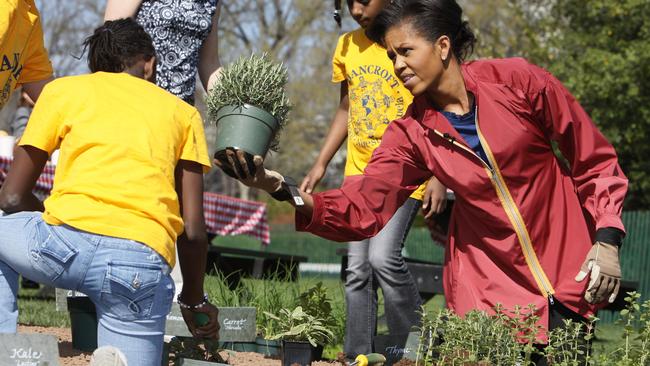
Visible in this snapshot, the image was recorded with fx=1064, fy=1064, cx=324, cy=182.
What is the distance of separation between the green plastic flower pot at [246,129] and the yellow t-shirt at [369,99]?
6.58 ft

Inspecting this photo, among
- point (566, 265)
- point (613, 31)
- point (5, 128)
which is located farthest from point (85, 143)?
point (613, 31)

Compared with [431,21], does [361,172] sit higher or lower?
lower

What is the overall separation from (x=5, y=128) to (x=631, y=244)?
9.04 metres

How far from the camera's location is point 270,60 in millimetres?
3932

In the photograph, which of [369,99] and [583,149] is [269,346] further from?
[583,149]

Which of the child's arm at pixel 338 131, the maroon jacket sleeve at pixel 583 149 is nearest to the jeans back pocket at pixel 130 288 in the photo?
the maroon jacket sleeve at pixel 583 149

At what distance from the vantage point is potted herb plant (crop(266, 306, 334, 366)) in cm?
464

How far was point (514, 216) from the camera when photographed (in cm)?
409

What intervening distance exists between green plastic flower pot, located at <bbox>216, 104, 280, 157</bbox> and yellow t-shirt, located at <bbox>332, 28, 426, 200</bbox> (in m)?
2.01

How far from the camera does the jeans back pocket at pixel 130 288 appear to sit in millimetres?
3520

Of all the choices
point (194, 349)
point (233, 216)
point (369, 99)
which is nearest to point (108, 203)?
point (194, 349)

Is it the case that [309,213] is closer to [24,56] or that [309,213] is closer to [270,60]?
[270,60]

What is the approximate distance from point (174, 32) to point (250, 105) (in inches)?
77.4

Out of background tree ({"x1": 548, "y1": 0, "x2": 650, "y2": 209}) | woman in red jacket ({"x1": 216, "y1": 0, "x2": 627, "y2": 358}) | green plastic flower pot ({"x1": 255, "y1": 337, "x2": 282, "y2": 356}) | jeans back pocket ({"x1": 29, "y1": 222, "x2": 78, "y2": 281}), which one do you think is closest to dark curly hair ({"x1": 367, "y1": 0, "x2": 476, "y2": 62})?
woman in red jacket ({"x1": 216, "y1": 0, "x2": 627, "y2": 358})
